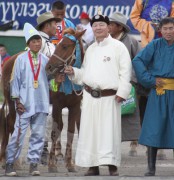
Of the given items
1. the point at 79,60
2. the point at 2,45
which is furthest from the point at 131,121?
the point at 2,45

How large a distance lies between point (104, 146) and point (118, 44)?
3.86ft

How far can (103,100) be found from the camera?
10.9 meters

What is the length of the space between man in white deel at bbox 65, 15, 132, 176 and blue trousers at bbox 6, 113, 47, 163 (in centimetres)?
55

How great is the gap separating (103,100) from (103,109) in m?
0.10

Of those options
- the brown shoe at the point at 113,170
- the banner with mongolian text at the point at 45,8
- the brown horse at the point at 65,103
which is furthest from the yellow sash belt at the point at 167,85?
the banner with mongolian text at the point at 45,8

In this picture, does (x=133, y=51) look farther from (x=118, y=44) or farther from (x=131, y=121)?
(x=118, y=44)

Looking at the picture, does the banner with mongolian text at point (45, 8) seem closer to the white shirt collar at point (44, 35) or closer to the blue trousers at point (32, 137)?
the white shirt collar at point (44, 35)

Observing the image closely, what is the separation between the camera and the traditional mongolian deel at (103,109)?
10.9m

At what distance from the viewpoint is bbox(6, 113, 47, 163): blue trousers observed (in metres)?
11.3

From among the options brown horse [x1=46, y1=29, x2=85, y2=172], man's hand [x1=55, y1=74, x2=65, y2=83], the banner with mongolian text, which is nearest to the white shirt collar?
brown horse [x1=46, y1=29, x2=85, y2=172]

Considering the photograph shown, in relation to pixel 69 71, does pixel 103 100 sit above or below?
below

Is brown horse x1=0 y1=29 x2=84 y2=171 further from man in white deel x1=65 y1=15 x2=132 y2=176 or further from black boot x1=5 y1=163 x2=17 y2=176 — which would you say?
man in white deel x1=65 y1=15 x2=132 y2=176

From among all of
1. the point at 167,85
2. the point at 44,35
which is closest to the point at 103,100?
the point at 167,85

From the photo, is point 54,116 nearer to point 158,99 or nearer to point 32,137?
point 32,137
